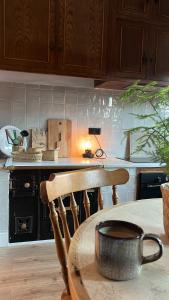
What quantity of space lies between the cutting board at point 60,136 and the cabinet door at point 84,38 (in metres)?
0.58

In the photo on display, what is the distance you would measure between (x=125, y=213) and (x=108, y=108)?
1.87 m

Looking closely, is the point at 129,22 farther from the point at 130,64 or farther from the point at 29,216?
the point at 29,216

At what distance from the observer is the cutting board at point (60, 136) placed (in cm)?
256

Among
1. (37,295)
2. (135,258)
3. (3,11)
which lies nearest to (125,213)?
(135,258)

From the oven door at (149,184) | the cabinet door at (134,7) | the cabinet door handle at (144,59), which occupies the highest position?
the cabinet door at (134,7)

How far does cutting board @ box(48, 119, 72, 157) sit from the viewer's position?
256cm

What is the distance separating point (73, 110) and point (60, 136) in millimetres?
312

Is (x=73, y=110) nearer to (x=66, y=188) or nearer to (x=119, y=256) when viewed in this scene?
(x=66, y=188)

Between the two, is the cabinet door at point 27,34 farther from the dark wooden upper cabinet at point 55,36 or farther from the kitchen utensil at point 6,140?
the kitchen utensil at point 6,140

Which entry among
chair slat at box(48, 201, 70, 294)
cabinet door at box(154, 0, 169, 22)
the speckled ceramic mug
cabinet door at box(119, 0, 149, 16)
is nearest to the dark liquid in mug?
the speckled ceramic mug

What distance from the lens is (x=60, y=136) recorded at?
259cm

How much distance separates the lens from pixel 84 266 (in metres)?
0.60

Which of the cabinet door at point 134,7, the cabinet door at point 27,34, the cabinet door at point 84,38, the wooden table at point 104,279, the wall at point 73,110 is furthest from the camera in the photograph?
the wall at point 73,110

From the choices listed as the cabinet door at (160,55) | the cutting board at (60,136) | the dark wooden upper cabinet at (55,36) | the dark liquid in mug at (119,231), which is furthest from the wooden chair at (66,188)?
the cabinet door at (160,55)
